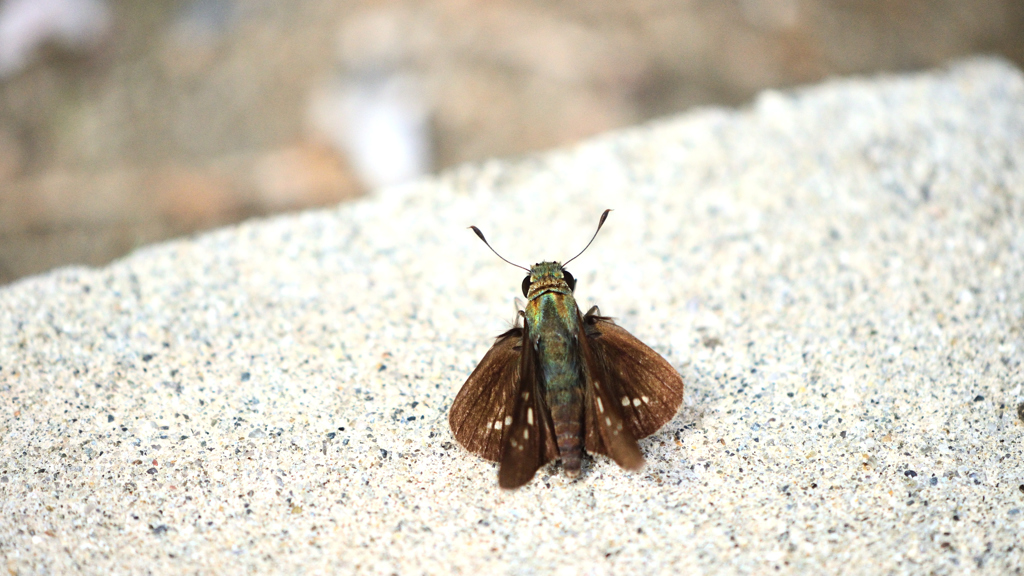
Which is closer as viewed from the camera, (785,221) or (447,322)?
(447,322)

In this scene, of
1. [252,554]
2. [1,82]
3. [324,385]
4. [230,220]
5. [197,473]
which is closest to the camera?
[252,554]

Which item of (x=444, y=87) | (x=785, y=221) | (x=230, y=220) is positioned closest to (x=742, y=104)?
(x=785, y=221)

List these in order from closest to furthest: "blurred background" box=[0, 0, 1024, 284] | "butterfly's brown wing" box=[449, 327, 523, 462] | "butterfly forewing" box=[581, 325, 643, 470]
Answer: "butterfly forewing" box=[581, 325, 643, 470] → "butterfly's brown wing" box=[449, 327, 523, 462] → "blurred background" box=[0, 0, 1024, 284]

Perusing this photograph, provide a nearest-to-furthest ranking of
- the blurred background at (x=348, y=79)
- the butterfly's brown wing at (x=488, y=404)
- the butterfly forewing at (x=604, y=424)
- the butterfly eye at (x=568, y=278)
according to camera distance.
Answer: the butterfly forewing at (x=604, y=424) < the butterfly's brown wing at (x=488, y=404) < the butterfly eye at (x=568, y=278) < the blurred background at (x=348, y=79)

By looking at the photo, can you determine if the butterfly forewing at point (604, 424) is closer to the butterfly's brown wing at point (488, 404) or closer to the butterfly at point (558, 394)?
the butterfly at point (558, 394)

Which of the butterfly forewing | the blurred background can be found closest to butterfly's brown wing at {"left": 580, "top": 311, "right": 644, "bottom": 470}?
the butterfly forewing

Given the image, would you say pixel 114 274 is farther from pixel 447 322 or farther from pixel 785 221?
pixel 785 221

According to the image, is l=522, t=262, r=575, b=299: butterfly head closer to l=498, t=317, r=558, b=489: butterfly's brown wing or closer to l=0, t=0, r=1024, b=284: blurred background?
l=498, t=317, r=558, b=489: butterfly's brown wing

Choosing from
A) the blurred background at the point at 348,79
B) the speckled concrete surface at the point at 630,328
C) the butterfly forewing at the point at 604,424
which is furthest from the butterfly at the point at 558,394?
the blurred background at the point at 348,79
